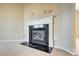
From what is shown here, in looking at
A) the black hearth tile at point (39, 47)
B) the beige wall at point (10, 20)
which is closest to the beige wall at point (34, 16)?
the beige wall at point (10, 20)

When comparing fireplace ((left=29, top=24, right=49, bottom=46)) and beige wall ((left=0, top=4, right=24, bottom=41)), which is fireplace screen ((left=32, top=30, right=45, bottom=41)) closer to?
fireplace ((left=29, top=24, right=49, bottom=46))

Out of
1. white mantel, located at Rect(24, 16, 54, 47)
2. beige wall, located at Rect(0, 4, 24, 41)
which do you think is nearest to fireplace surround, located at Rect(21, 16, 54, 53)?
white mantel, located at Rect(24, 16, 54, 47)

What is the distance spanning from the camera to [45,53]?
1.80 metres

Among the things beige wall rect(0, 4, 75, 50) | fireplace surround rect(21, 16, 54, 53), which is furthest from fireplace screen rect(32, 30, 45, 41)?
beige wall rect(0, 4, 75, 50)

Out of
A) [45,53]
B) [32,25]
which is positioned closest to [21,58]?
[45,53]

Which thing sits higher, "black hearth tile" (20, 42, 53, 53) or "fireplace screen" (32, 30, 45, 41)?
"fireplace screen" (32, 30, 45, 41)

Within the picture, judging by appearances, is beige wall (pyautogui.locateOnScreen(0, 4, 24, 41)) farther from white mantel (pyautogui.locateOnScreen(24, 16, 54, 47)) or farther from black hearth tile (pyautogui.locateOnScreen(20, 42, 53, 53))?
black hearth tile (pyautogui.locateOnScreen(20, 42, 53, 53))

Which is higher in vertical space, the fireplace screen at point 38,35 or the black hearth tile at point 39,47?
the fireplace screen at point 38,35

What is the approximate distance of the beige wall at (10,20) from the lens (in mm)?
1792

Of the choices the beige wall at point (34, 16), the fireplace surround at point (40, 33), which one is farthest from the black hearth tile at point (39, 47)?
the beige wall at point (34, 16)

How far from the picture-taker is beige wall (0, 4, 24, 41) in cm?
179

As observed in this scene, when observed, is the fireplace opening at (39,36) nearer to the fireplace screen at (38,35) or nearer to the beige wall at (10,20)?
the fireplace screen at (38,35)

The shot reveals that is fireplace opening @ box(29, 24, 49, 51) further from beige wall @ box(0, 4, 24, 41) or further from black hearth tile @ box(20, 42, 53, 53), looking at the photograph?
beige wall @ box(0, 4, 24, 41)

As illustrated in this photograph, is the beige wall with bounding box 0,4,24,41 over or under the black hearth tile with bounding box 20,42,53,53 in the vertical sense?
over
